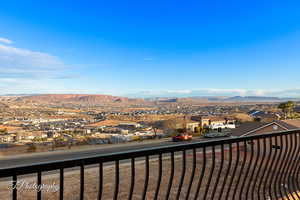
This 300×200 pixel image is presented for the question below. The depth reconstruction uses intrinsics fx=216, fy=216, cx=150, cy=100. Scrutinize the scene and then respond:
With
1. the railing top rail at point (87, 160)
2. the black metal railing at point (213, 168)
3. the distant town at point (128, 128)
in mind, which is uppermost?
the railing top rail at point (87, 160)

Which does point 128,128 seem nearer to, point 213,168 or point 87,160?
point 213,168

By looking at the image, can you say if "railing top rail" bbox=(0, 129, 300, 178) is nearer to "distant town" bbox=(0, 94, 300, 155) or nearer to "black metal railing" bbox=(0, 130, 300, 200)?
"black metal railing" bbox=(0, 130, 300, 200)

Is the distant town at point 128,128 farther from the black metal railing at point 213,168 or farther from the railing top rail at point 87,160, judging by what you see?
the railing top rail at point 87,160

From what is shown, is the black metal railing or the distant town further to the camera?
the distant town

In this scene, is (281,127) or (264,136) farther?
(281,127)

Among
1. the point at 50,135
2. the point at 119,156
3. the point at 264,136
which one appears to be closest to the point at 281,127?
the point at 264,136

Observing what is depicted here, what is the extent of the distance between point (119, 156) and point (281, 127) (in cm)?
2238

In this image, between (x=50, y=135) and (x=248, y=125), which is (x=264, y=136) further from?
(x=50, y=135)

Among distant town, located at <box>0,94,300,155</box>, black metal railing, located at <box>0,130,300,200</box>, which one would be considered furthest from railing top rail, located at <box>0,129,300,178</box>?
distant town, located at <box>0,94,300,155</box>

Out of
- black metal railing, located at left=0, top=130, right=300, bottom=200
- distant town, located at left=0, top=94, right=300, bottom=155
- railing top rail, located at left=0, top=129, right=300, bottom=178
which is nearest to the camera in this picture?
railing top rail, located at left=0, top=129, right=300, bottom=178

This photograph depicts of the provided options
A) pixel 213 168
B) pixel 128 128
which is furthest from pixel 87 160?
pixel 128 128

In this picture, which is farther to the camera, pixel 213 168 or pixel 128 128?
pixel 128 128

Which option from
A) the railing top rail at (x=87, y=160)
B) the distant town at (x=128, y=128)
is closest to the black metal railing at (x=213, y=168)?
the railing top rail at (x=87, y=160)

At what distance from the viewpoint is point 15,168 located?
1.08 metres
